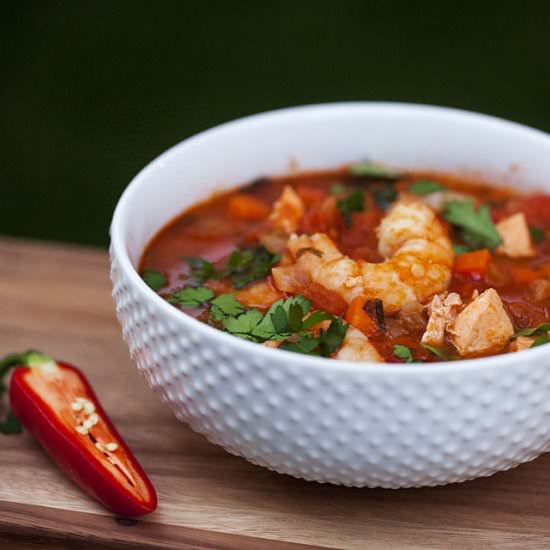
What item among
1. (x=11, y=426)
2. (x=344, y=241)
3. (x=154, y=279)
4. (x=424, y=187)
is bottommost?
(x=11, y=426)

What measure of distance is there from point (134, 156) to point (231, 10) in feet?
3.40

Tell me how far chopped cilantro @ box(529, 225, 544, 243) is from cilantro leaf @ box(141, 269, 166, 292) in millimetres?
1031

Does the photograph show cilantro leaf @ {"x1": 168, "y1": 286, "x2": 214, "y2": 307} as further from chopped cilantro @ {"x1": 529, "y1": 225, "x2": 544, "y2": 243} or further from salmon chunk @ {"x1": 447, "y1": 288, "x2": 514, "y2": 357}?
chopped cilantro @ {"x1": 529, "y1": 225, "x2": 544, "y2": 243}

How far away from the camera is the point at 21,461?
2.46m

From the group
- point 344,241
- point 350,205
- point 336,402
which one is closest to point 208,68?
point 350,205

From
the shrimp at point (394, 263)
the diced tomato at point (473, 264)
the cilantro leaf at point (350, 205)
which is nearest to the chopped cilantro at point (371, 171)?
the cilantro leaf at point (350, 205)

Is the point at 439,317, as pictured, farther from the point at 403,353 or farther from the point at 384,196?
the point at 384,196

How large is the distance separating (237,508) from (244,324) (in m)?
0.41

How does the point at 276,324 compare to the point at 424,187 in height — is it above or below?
below

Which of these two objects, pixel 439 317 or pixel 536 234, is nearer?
pixel 439 317

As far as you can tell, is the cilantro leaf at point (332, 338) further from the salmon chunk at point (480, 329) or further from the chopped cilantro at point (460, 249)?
the chopped cilantro at point (460, 249)

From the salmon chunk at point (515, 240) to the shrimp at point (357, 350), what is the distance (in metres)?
0.73

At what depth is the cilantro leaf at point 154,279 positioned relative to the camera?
2627mm

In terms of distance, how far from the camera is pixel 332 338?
220 centimetres
